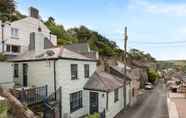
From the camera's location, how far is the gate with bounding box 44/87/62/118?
1880 cm

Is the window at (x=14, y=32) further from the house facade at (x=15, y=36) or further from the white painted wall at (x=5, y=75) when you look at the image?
the white painted wall at (x=5, y=75)

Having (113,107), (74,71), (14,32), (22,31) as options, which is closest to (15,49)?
(14,32)

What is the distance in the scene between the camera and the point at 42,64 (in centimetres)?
2144

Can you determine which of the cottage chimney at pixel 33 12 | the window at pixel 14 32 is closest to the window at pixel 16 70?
the window at pixel 14 32

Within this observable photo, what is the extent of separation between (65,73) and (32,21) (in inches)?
598

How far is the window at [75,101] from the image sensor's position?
22469mm

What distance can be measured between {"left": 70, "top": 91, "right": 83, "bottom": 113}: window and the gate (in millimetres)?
2084

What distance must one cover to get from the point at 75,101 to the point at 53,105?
13.0 ft

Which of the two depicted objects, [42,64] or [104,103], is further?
[104,103]

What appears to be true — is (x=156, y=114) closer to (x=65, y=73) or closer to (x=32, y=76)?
(x=65, y=73)

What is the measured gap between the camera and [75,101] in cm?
2317

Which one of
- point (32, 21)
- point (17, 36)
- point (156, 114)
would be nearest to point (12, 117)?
point (17, 36)

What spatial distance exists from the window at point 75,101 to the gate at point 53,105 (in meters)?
2.08

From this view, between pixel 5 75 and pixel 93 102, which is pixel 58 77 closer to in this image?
pixel 5 75
